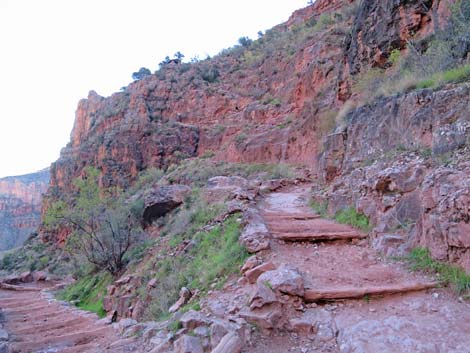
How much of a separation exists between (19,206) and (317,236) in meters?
84.1

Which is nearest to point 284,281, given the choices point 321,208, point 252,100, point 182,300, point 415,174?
point 182,300

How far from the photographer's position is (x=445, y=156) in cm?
511

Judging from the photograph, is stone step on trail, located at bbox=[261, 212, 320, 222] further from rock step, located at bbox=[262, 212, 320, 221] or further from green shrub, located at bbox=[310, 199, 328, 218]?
green shrub, located at bbox=[310, 199, 328, 218]

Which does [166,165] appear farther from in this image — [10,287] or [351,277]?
[351,277]

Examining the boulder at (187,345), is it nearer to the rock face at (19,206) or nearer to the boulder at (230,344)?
the boulder at (230,344)

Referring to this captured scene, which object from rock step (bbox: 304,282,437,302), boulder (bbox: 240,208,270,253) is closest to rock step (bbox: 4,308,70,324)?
boulder (bbox: 240,208,270,253)

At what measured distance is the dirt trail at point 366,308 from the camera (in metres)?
3.29

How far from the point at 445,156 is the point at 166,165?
26.4m

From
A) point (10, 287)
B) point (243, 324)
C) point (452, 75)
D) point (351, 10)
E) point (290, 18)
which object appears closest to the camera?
point (243, 324)

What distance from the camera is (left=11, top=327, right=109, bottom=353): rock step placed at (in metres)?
6.48

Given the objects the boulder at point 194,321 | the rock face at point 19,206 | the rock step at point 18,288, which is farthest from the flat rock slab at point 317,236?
the rock face at point 19,206

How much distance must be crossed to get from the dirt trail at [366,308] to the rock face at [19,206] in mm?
61890

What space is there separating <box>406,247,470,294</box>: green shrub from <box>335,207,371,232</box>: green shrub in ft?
5.30

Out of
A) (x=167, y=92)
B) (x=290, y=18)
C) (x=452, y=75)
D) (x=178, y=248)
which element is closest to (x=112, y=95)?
(x=167, y=92)
